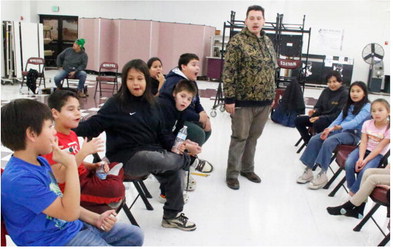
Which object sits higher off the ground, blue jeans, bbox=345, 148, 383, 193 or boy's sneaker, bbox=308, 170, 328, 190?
blue jeans, bbox=345, 148, 383, 193

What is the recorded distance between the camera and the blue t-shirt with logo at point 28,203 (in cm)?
116

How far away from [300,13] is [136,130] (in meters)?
11.0

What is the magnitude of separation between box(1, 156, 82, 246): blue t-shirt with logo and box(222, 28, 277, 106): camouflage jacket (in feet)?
6.44

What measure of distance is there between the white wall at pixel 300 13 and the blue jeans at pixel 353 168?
9.82m

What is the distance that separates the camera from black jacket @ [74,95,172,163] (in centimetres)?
220

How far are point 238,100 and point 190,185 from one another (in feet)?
2.70

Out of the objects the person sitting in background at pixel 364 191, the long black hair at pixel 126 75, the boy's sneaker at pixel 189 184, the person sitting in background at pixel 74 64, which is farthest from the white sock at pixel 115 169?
the person sitting in background at pixel 74 64

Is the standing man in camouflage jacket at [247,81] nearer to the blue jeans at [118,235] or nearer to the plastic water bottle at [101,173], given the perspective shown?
the plastic water bottle at [101,173]


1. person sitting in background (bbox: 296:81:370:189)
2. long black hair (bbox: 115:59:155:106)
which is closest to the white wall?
person sitting in background (bbox: 296:81:370:189)

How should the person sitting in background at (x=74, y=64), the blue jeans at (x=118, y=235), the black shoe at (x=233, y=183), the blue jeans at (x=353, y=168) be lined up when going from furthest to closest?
the person sitting in background at (x=74, y=64) < the black shoe at (x=233, y=183) < the blue jeans at (x=353, y=168) < the blue jeans at (x=118, y=235)

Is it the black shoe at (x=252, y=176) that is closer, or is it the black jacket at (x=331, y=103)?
the black shoe at (x=252, y=176)

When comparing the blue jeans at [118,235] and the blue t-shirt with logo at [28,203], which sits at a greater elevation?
the blue t-shirt with logo at [28,203]

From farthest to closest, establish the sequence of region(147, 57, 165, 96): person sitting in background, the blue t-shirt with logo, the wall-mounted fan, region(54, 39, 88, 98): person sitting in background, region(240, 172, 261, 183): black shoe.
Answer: the wall-mounted fan
region(54, 39, 88, 98): person sitting in background
region(147, 57, 165, 96): person sitting in background
region(240, 172, 261, 183): black shoe
the blue t-shirt with logo

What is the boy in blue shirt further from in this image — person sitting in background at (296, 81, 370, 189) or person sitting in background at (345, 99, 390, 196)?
person sitting in background at (296, 81, 370, 189)
